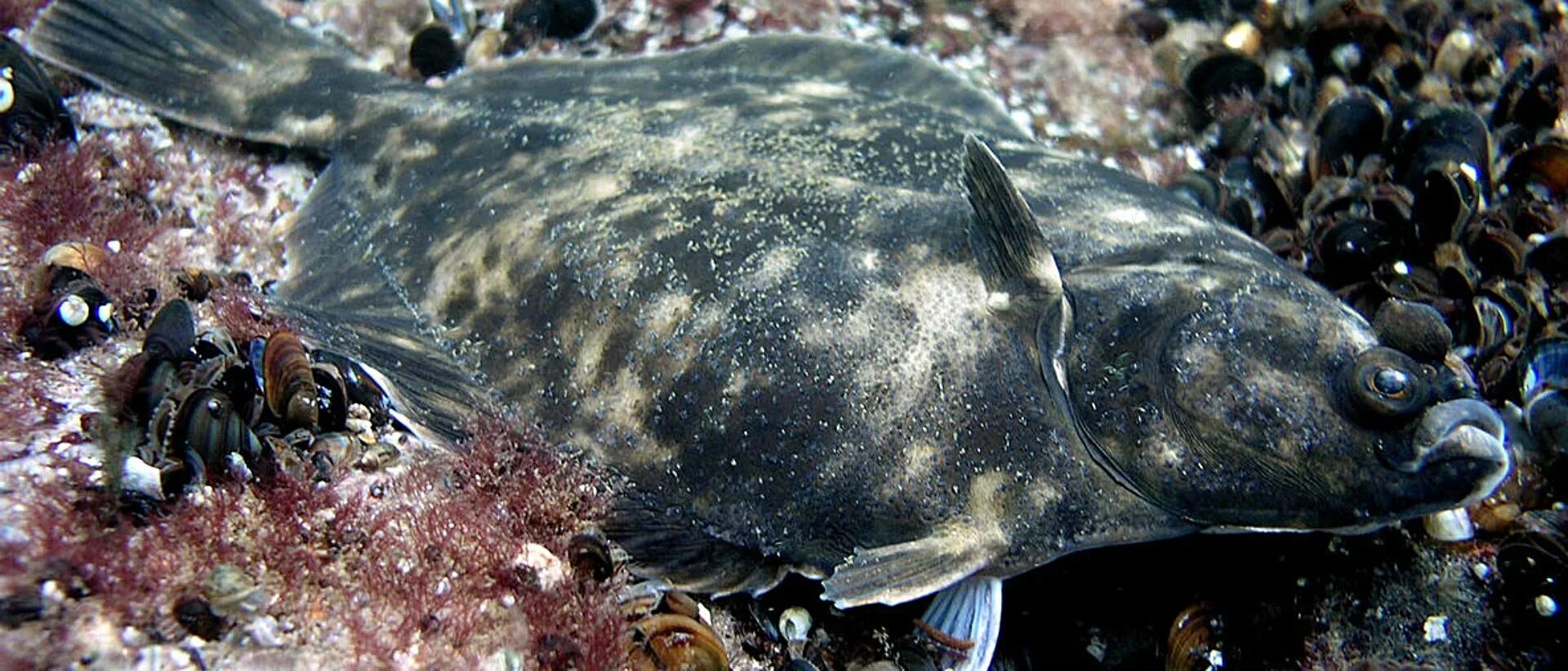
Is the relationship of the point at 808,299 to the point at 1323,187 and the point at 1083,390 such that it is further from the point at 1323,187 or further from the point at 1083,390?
the point at 1323,187

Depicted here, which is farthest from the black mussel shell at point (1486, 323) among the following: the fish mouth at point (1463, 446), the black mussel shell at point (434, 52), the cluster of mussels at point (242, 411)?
the black mussel shell at point (434, 52)

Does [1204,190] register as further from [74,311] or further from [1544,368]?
[74,311]

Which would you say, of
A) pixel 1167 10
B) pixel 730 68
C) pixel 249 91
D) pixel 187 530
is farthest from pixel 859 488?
pixel 1167 10

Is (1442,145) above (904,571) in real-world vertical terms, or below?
above

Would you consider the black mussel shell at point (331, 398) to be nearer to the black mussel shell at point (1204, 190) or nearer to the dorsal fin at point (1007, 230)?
the dorsal fin at point (1007, 230)

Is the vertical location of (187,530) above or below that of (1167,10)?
above

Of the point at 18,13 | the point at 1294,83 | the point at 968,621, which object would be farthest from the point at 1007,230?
the point at 18,13

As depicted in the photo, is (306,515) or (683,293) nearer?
(306,515)

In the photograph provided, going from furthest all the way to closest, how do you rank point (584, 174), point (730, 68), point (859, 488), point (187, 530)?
1. point (730, 68)
2. point (584, 174)
3. point (859, 488)
4. point (187, 530)
